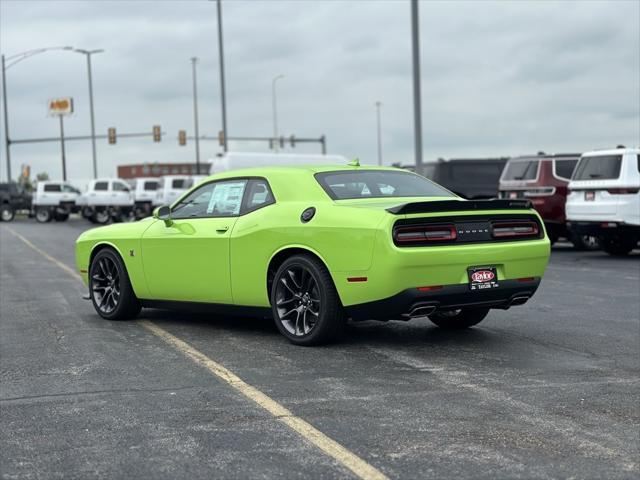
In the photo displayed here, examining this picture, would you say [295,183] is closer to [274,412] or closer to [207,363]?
[207,363]

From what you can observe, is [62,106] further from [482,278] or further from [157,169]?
[482,278]

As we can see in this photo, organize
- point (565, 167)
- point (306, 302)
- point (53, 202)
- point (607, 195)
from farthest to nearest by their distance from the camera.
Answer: point (53, 202) < point (565, 167) < point (607, 195) < point (306, 302)

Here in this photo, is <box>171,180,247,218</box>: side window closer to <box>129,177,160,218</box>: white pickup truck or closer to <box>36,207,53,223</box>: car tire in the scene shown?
<box>129,177,160,218</box>: white pickup truck

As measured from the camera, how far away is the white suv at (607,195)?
57.4 feet

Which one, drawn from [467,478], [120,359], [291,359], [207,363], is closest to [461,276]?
[291,359]

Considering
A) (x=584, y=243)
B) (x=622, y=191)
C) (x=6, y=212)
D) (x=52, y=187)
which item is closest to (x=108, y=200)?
(x=52, y=187)

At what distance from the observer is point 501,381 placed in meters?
6.47

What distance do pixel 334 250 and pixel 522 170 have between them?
558 inches

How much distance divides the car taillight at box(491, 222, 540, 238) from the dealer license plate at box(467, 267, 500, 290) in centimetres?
30

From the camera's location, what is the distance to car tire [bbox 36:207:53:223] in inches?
1965

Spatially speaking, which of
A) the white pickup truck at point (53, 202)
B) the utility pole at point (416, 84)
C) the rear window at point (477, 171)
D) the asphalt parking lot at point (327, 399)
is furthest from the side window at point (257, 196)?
the white pickup truck at point (53, 202)

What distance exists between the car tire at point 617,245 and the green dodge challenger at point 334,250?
11.0 meters

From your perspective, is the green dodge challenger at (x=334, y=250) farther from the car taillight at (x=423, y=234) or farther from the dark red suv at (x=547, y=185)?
the dark red suv at (x=547, y=185)

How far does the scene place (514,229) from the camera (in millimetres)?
8023
